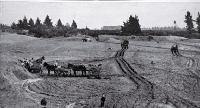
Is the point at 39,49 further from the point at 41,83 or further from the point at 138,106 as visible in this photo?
the point at 138,106

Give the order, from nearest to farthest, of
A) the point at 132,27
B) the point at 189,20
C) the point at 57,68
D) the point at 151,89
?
the point at 151,89, the point at 57,68, the point at 132,27, the point at 189,20

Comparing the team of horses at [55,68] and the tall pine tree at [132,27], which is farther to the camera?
the tall pine tree at [132,27]

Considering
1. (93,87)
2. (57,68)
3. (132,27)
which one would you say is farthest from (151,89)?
(132,27)

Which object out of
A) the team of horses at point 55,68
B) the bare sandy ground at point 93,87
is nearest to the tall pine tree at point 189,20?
the bare sandy ground at point 93,87

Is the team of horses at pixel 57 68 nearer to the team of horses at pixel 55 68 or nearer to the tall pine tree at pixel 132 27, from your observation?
the team of horses at pixel 55 68

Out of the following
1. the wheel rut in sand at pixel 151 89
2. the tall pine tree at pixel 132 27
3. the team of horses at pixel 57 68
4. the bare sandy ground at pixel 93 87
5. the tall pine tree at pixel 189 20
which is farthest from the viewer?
the tall pine tree at pixel 189 20

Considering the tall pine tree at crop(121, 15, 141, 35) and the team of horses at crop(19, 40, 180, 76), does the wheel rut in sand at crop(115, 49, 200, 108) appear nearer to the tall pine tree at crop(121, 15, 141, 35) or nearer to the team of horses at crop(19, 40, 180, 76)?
the team of horses at crop(19, 40, 180, 76)

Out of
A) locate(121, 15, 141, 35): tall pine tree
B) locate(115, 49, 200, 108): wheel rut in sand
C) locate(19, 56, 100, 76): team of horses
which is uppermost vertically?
locate(121, 15, 141, 35): tall pine tree

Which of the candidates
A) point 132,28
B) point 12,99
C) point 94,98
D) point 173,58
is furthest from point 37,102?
point 132,28

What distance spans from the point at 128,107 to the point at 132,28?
Answer: 74.8 meters

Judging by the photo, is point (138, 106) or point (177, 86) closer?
point (138, 106)

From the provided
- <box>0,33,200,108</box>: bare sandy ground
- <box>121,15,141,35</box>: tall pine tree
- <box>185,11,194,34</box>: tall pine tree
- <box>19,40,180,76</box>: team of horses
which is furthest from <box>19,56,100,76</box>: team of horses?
<box>185,11,194,34</box>: tall pine tree

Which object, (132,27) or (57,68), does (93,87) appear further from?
(132,27)

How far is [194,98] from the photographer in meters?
20.1
